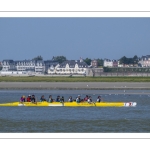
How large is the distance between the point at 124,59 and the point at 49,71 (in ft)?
66.2

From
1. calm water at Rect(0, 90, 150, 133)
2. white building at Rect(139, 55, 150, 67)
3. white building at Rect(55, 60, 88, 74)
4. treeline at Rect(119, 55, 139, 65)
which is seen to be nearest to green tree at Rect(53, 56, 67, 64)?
white building at Rect(55, 60, 88, 74)

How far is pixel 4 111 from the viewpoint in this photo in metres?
36.2

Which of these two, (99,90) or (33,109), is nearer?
(33,109)

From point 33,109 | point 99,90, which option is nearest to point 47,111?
point 33,109

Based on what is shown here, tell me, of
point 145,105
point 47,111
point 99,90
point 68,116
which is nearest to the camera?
point 68,116

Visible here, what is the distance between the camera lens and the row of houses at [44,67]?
14112 centimetres

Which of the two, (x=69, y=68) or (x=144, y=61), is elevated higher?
(x=144, y=61)

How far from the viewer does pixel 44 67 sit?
154625 millimetres

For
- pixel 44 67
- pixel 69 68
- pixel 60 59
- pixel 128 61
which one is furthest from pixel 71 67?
pixel 60 59

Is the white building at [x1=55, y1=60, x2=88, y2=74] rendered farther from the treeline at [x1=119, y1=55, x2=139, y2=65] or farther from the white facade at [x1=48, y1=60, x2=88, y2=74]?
the treeline at [x1=119, y1=55, x2=139, y2=65]

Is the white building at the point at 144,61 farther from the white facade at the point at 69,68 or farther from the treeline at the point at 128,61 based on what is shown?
the white facade at the point at 69,68

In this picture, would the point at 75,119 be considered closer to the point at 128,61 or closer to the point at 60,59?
the point at 128,61
